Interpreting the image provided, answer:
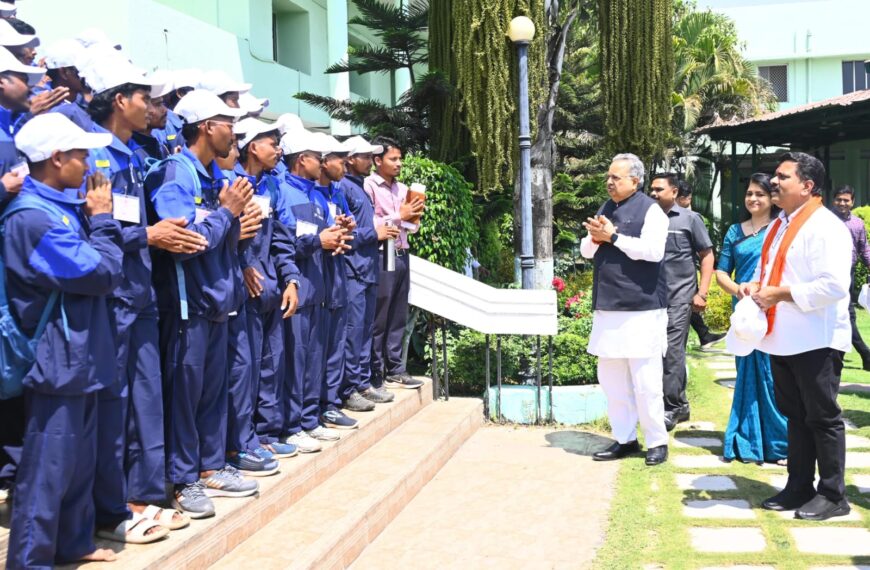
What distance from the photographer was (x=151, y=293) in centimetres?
355

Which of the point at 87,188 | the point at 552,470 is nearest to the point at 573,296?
the point at 552,470

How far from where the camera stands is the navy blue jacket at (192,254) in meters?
3.74

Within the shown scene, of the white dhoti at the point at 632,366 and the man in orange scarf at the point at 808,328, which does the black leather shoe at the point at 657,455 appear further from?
the man in orange scarf at the point at 808,328

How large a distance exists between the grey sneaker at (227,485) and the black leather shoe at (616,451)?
9.23 ft

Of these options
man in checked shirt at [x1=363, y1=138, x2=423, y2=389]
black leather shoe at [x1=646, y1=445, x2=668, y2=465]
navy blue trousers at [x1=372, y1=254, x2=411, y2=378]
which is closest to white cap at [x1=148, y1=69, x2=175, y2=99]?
man in checked shirt at [x1=363, y1=138, x2=423, y2=389]

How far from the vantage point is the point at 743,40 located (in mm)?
29234

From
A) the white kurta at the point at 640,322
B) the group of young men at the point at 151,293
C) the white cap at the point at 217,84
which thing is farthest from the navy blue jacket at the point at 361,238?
the white kurta at the point at 640,322

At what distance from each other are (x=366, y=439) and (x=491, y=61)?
15.6ft

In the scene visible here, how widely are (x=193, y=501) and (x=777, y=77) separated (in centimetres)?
3019

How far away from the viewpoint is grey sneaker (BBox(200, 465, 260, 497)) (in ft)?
13.1

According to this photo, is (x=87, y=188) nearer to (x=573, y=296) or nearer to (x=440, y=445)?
(x=440, y=445)

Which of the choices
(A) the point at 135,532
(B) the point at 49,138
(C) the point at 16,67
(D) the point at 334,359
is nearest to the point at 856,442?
(D) the point at 334,359

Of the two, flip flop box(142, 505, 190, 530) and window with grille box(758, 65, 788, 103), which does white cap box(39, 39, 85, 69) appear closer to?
flip flop box(142, 505, 190, 530)

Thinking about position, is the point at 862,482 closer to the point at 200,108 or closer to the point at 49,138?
the point at 200,108
